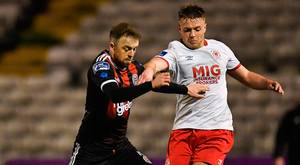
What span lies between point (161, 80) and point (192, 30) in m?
0.73

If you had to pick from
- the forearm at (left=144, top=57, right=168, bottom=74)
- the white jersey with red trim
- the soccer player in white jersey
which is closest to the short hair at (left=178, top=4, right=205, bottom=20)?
the soccer player in white jersey

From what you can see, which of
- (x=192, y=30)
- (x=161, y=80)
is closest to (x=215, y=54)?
(x=192, y=30)

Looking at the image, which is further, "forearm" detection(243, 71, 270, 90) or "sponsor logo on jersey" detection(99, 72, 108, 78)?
"forearm" detection(243, 71, 270, 90)

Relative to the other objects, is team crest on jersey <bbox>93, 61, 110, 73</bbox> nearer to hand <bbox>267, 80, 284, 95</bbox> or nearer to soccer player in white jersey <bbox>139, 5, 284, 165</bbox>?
soccer player in white jersey <bbox>139, 5, 284, 165</bbox>

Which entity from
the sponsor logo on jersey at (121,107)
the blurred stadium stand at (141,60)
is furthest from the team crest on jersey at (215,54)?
the blurred stadium stand at (141,60)

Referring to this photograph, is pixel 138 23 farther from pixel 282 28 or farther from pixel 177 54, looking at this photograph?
pixel 177 54

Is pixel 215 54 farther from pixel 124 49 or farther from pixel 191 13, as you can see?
pixel 124 49

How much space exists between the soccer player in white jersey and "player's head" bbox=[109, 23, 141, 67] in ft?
0.81

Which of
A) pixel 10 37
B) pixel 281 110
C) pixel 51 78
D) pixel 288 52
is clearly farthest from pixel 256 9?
pixel 10 37

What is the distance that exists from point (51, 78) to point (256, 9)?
3352mm

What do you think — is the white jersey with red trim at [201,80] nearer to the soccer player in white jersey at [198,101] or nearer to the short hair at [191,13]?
the soccer player in white jersey at [198,101]

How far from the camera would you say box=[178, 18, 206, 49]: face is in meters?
6.02

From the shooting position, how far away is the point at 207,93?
6121 millimetres

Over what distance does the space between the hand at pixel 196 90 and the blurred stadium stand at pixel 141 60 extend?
4683 mm
